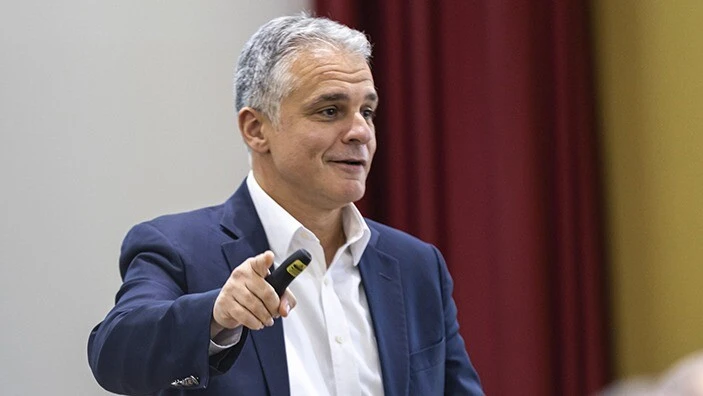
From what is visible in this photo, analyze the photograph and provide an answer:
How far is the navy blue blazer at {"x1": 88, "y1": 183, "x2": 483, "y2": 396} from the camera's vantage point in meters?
1.69

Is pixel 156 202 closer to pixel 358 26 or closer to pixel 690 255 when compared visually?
pixel 358 26

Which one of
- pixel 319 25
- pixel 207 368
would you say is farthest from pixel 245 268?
pixel 319 25

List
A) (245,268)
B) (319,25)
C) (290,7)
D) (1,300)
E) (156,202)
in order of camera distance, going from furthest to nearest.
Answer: (290,7) → (156,202) → (1,300) → (319,25) → (245,268)

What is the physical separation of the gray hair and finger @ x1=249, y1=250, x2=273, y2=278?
609 mm

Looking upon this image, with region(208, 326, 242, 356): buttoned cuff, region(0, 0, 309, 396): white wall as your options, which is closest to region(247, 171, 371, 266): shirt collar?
region(208, 326, 242, 356): buttoned cuff

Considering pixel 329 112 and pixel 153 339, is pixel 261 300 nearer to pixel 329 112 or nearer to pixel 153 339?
pixel 153 339

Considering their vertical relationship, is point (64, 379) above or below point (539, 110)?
below

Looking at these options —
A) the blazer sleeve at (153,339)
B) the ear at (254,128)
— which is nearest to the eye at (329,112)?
the ear at (254,128)

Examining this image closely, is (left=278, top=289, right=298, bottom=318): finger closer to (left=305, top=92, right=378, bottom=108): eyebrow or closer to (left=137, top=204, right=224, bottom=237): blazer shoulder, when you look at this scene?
(left=137, top=204, right=224, bottom=237): blazer shoulder

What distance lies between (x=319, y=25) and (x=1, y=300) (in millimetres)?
1084

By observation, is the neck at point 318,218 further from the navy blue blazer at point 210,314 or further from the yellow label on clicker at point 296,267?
the yellow label on clicker at point 296,267

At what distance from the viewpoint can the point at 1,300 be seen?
2.54 metres

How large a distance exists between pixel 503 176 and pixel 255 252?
1.17 meters

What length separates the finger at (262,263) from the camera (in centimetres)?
150
